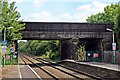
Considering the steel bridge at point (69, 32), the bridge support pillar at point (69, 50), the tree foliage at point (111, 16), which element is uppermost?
the tree foliage at point (111, 16)

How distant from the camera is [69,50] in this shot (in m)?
57.1

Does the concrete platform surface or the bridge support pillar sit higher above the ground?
the bridge support pillar

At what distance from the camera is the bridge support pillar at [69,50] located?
56344 millimetres

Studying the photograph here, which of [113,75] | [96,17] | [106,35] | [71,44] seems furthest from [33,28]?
[96,17]

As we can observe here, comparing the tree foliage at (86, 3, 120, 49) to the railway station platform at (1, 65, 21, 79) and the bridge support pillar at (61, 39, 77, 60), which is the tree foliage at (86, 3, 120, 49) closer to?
the bridge support pillar at (61, 39, 77, 60)

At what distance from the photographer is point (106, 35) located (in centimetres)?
5712

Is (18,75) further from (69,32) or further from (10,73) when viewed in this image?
(69,32)

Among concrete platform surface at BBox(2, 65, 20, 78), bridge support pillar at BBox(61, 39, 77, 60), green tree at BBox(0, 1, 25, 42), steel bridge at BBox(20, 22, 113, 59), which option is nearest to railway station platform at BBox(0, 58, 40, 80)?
concrete platform surface at BBox(2, 65, 20, 78)

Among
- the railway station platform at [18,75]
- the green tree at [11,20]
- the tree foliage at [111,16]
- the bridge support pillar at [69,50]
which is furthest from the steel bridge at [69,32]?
the railway station platform at [18,75]

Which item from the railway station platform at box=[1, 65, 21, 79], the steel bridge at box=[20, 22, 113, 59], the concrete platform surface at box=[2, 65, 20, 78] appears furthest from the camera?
the steel bridge at box=[20, 22, 113, 59]

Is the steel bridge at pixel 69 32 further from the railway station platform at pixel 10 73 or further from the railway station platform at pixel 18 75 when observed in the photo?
the railway station platform at pixel 18 75

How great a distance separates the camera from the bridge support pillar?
185 feet

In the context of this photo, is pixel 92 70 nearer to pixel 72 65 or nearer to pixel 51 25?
pixel 72 65

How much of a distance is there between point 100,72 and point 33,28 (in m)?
32.2
